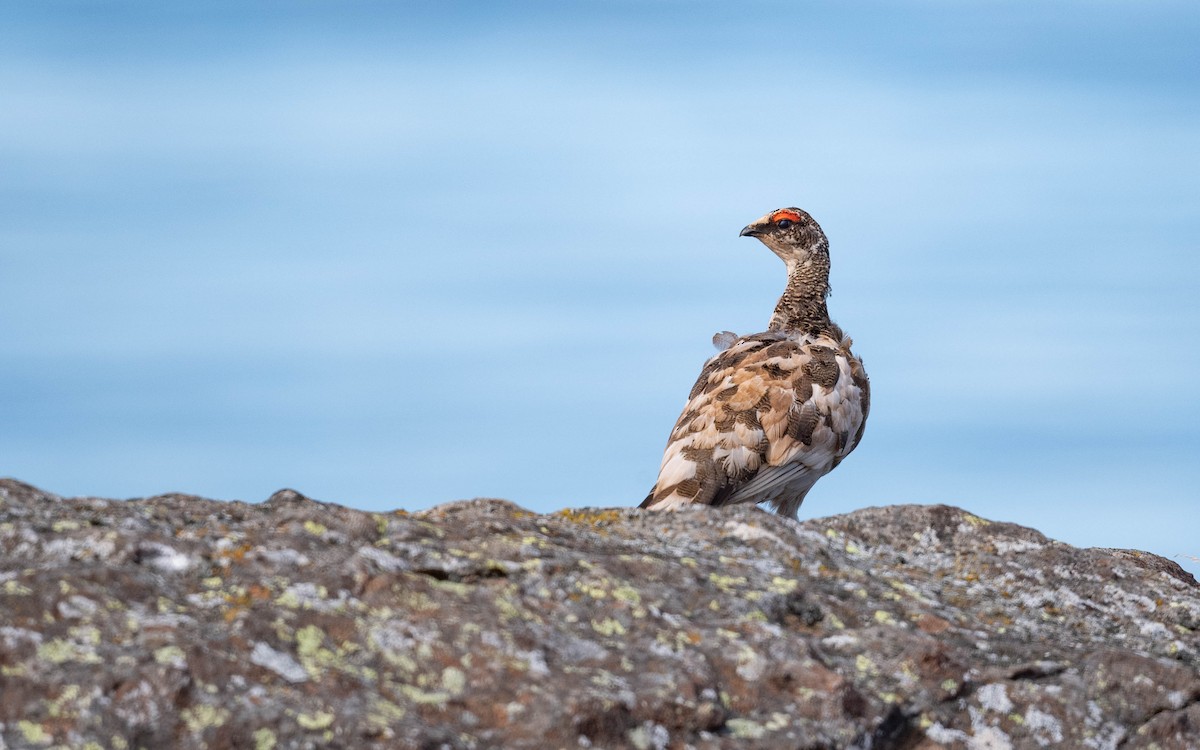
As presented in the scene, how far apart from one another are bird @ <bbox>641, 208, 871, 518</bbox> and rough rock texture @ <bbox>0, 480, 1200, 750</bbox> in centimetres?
480

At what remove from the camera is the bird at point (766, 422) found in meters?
9.98

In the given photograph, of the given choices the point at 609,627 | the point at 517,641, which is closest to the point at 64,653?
the point at 517,641

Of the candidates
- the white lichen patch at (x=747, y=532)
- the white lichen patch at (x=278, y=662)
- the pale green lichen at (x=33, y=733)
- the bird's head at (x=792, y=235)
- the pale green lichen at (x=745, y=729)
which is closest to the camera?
the pale green lichen at (x=33, y=733)

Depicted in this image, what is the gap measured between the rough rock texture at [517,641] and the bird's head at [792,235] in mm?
8738

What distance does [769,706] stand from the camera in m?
3.68

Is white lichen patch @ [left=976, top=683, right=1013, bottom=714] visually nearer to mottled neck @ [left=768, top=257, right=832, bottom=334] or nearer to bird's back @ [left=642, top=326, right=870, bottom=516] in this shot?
bird's back @ [left=642, top=326, right=870, bottom=516]

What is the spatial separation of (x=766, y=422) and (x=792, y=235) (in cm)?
372

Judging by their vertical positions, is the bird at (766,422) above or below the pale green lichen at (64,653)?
above

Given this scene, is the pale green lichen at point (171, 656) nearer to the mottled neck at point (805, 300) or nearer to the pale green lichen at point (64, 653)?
the pale green lichen at point (64, 653)

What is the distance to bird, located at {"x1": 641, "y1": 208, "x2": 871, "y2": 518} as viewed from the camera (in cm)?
998

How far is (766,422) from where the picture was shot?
33.7ft

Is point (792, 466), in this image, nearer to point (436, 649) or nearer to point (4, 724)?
point (436, 649)

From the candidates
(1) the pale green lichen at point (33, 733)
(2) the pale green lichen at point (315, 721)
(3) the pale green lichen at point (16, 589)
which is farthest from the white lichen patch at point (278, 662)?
(3) the pale green lichen at point (16, 589)

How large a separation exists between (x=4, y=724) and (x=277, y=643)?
Answer: 27.3 inches
